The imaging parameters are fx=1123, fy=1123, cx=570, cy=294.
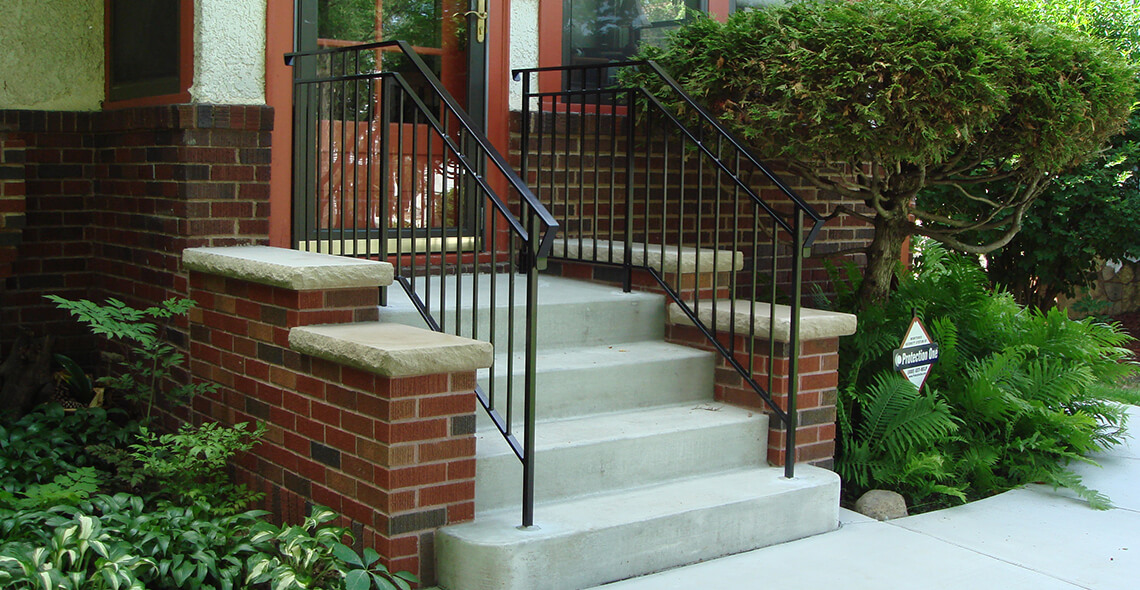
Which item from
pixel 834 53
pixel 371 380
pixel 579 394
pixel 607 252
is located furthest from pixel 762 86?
pixel 371 380

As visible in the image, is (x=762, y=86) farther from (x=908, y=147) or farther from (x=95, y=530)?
(x=95, y=530)

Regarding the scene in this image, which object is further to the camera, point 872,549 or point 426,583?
point 872,549

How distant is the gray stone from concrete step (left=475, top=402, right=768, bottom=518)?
48 centimetres

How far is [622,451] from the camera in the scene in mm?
3994

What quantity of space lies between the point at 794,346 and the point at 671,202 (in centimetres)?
193

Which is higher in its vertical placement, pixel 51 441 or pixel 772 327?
pixel 772 327

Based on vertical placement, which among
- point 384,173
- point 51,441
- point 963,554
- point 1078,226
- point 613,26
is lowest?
point 963,554

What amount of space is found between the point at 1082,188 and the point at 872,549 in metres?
5.49

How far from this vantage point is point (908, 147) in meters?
4.54

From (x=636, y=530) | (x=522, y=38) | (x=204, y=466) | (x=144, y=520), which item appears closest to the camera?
(x=144, y=520)

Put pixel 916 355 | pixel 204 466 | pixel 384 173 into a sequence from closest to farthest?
1. pixel 384 173
2. pixel 204 466
3. pixel 916 355

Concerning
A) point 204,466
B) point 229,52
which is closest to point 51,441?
point 204,466

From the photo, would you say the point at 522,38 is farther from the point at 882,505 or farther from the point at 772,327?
the point at 882,505

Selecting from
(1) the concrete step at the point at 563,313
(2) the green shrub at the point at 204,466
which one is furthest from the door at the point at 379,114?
(2) the green shrub at the point at 204,466
